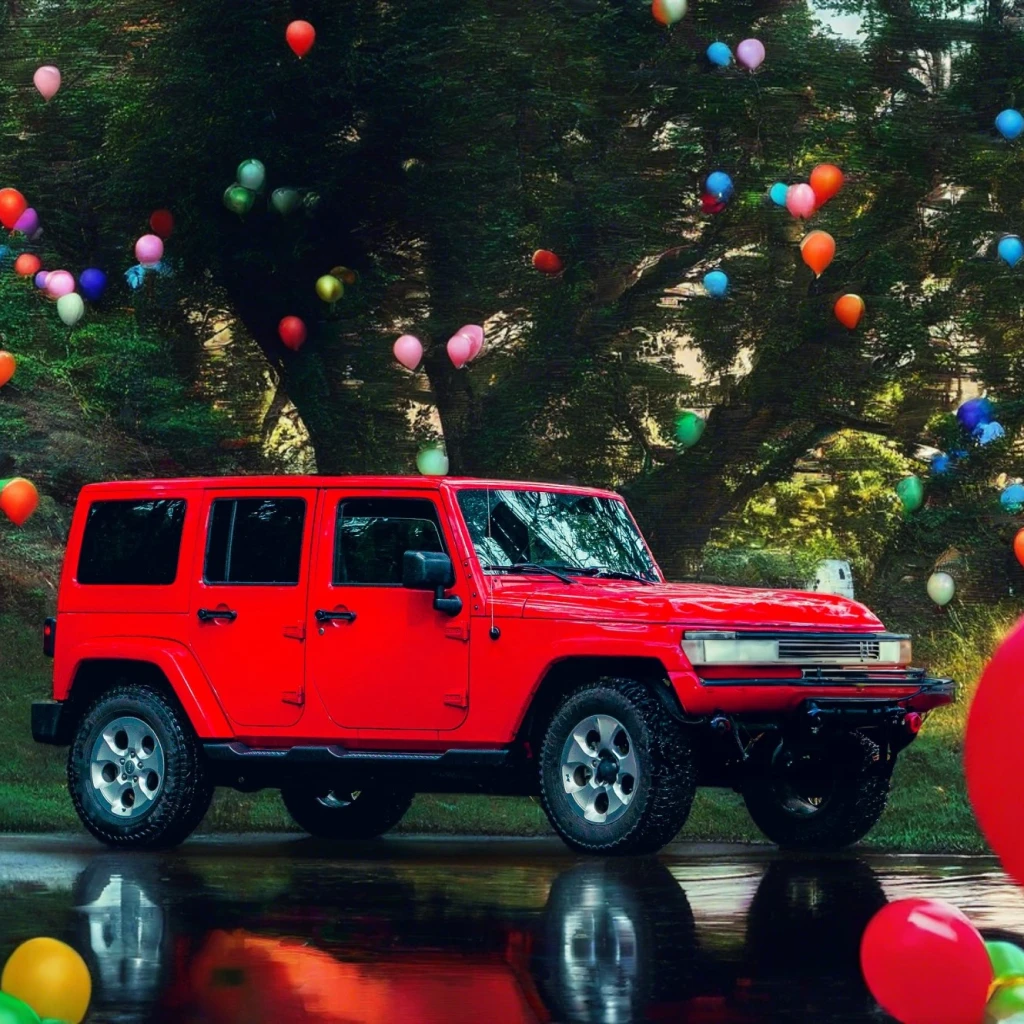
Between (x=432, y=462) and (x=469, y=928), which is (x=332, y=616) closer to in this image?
(x=469, y=928)

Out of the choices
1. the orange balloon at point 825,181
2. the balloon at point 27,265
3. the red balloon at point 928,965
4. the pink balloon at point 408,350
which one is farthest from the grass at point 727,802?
the red balloon at point 928,965

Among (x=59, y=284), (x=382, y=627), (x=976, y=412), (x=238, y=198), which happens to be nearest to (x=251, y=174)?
(x=238, y=198)

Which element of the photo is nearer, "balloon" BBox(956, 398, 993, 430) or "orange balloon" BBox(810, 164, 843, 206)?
"balloon" BBox(956, 398, 993, 430)

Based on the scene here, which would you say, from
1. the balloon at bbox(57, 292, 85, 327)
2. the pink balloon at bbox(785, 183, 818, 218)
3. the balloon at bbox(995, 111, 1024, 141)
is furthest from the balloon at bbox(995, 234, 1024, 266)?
the balloon at bbox(57, 292, 85, 327)

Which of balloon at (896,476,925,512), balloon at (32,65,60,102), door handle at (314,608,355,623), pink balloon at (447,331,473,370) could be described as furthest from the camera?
balloon at (32,65,60,102)

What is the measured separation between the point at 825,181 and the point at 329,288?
13.8ft

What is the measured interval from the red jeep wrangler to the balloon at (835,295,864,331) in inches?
255

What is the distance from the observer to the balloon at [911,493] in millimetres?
18594

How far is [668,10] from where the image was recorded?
64.1ft

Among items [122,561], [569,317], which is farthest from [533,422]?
[122,561]

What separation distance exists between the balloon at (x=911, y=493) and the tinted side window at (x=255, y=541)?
7619 mm

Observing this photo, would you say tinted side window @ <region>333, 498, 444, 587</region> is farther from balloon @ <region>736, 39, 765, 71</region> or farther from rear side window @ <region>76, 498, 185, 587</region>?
balloon @ <region>736, 39, 765, 71</region>

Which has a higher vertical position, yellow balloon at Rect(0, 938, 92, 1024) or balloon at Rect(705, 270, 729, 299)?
balloon at Rect(705, 270, 729, 299)

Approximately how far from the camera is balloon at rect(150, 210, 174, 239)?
20.1 metres
